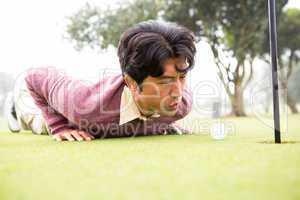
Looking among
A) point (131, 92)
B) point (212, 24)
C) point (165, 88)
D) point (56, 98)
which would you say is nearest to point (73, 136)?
point (56, 98)

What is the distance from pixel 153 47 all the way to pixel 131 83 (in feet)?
0.61

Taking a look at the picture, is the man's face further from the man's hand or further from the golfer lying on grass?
the man's hand

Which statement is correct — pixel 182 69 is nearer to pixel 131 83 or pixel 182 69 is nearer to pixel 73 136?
pixel 131 83

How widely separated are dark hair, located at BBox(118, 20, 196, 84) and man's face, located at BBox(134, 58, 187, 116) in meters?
0.02

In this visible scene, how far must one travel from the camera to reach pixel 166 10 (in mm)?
7137

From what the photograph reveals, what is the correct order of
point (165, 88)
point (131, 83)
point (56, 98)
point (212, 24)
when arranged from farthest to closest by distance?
point (212, 24)
point (56, 98)
point (131, 83)
point (165, 88)

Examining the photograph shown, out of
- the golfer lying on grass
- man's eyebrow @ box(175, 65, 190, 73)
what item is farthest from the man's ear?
man's eyebrow @ box(175, 65, 190, 73)

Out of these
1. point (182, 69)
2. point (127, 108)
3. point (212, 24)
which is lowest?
point (127, 108)

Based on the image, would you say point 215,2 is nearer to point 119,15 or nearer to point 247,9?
point 247,9

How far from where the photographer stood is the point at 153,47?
1516mm

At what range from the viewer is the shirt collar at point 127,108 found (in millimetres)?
1694

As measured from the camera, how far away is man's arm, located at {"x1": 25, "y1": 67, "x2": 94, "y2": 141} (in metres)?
1.74

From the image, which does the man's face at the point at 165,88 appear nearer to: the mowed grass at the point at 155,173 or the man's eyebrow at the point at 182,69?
the man's eyebrow at the point at 182,69

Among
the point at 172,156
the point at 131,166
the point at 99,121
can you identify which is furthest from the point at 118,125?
the point at 131,166
